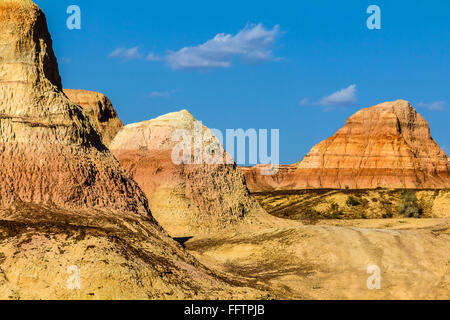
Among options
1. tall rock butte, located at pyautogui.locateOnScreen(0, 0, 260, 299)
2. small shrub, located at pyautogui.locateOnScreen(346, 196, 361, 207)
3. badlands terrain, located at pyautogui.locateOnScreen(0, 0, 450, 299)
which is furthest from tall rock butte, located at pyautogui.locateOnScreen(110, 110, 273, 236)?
small shrub, located at pyautogui.locateOnScreen(346, 196, 361, 207)

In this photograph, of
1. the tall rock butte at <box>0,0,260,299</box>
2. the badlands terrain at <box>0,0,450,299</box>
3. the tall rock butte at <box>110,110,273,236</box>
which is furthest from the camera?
the tall rock butte at <box>110,110,273,236</box>

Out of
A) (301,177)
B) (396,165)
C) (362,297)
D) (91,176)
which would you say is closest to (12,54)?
(91,176)

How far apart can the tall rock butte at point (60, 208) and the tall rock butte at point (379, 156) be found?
2363 inches

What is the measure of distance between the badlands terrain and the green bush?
496 inches

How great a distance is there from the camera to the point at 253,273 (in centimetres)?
1716

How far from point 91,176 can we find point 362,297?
7467mm

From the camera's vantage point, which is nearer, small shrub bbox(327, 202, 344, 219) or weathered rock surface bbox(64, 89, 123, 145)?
small shrub bbox(327, 202, 344, 219)

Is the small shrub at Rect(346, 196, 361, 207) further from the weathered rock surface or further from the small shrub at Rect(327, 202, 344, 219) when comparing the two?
the weathered rock surface

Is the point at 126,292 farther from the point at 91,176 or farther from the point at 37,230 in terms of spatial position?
the point at 91,176

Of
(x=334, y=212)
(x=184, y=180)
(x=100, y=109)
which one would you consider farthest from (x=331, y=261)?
(x=100, y=109)

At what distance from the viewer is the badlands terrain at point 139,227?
1155 centimetres

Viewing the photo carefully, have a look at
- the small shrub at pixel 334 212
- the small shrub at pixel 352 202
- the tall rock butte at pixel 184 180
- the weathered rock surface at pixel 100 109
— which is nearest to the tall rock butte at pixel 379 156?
the small shrub at pixel 352 202

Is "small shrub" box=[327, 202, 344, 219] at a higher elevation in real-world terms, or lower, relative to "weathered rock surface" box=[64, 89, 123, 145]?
lower

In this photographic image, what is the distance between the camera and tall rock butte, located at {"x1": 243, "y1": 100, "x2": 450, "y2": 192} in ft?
241
